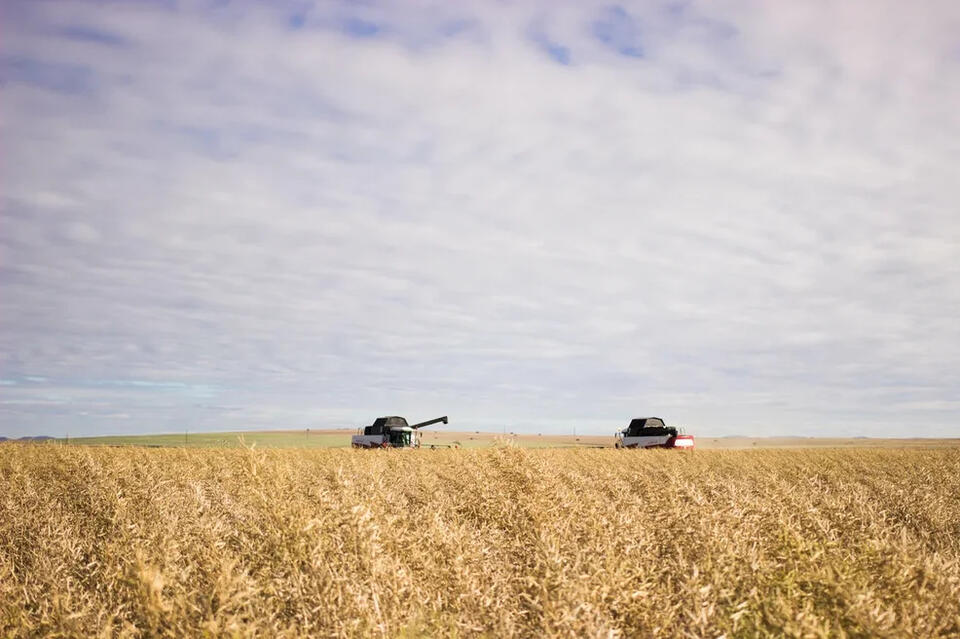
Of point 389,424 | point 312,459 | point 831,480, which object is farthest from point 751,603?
point 389,424

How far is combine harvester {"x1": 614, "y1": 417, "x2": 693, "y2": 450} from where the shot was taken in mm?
42375

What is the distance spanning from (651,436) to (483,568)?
3845 centimetres

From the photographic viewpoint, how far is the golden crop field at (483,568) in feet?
21.5

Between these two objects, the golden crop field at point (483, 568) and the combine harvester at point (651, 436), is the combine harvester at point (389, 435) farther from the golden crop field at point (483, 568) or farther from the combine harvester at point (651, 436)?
the golden crop field at point (483, 568)

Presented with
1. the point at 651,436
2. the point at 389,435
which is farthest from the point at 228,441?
the point at 651,436

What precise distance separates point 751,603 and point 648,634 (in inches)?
44.2

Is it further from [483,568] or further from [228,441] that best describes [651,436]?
[228,441]

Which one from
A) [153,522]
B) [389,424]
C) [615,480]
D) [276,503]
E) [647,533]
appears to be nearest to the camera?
→ [276,503]

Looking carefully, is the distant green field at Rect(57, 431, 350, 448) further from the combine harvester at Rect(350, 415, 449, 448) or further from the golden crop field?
the golden crop field

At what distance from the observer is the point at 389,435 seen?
48000 mm

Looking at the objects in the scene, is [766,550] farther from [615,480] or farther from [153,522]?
[615,480]

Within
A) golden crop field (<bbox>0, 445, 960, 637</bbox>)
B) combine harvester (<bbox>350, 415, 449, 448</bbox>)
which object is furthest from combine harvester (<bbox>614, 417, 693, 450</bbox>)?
golden crop field (<bbox>0, 445, 960, 637</bbox>)

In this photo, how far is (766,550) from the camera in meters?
8.55

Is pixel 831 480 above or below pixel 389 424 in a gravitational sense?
below
